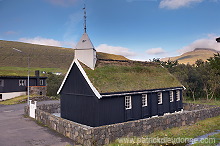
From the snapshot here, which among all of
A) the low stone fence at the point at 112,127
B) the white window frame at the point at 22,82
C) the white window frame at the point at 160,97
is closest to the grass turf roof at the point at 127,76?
the white window frame at the point at 160,97

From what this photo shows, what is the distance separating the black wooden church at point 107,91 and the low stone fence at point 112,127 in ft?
6.80

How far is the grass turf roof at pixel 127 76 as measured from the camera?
699 inches

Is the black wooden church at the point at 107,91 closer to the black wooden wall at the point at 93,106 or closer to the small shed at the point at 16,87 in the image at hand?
the black wooden wall at the point at 93,106

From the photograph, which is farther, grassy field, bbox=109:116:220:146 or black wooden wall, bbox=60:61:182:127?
black wooden wall, bbox=60:61:182:127

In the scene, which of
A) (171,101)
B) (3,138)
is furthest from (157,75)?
(3,138)

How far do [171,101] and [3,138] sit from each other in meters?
18.1

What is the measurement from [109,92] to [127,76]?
4398 millimetres

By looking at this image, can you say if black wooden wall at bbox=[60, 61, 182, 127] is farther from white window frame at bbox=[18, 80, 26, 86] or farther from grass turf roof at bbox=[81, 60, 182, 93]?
white window frame at bbox=[18, 80, 26, 86]

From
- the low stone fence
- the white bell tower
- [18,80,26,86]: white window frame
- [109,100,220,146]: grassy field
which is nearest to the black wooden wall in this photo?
the white bell tower

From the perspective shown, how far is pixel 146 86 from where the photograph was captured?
2067 centimetres

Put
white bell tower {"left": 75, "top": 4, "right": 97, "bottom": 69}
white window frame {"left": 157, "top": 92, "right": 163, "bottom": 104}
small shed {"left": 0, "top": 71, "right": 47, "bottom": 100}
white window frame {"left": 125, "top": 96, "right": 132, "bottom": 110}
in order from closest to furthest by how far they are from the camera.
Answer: white window frame {"left": 125, "top": 96, "right": 132, "bottom": 110} < white bell tower {"left": 75, "top": 4, "right": 97, "bottom": 69} < white window frame {"left": 157, "top": 92, "right": 163, "bottom": 104} < small shed {"left": 0, "top": 71, "right": 47, "bottom": 100}

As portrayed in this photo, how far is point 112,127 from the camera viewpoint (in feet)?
45.4

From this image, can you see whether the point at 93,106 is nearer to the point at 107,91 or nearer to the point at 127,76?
the point at 107,91

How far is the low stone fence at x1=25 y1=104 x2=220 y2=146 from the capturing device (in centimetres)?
1305
